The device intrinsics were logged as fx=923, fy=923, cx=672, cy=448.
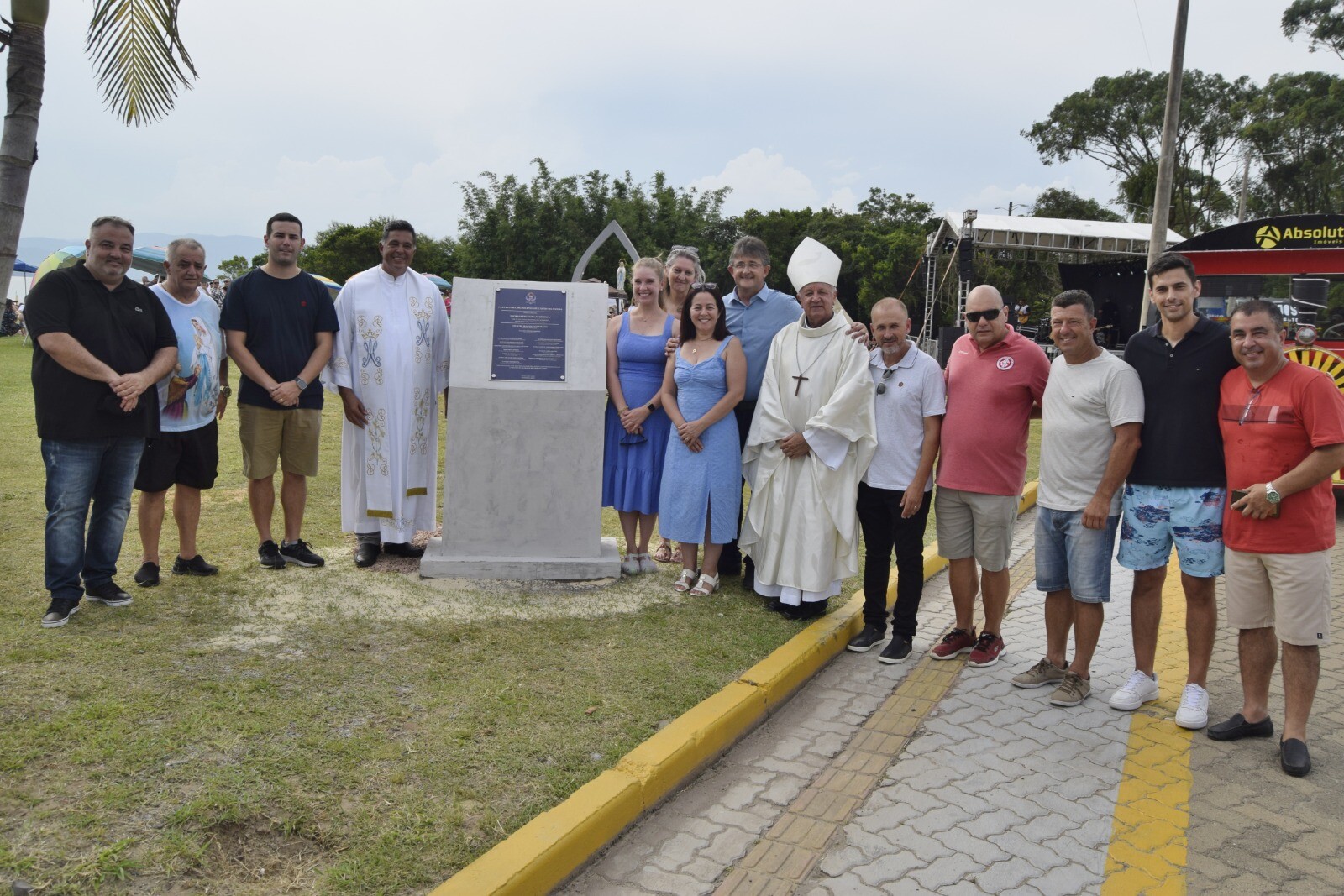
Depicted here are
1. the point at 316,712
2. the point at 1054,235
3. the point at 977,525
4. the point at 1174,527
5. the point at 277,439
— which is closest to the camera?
the point at 316,712

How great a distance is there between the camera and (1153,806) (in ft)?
11.1

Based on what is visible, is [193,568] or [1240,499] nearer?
[1240,499]

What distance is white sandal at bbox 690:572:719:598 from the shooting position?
5.52 m

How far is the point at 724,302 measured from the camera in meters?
5.67

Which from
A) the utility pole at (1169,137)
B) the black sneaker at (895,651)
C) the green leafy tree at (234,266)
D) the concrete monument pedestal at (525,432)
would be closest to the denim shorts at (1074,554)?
the black sneaker at (895,651)

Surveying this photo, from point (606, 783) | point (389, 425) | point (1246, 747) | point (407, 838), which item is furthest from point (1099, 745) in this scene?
point (389, 425)

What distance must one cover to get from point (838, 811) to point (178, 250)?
4.43 meters

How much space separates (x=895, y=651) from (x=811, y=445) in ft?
3.84

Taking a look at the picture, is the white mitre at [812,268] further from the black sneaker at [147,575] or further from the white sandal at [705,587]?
the black sneaker at [147,575]

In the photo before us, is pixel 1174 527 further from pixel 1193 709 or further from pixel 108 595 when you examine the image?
pixel 108 595

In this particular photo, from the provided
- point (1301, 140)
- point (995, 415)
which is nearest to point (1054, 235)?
point (1301, 140)

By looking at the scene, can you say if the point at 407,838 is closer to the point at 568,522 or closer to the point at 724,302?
the point at 568,522

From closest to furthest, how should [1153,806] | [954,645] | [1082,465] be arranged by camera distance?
[1153,806]
[1082,465]
[954,645]

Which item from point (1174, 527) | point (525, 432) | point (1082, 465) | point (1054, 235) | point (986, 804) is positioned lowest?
point (986, 804)
